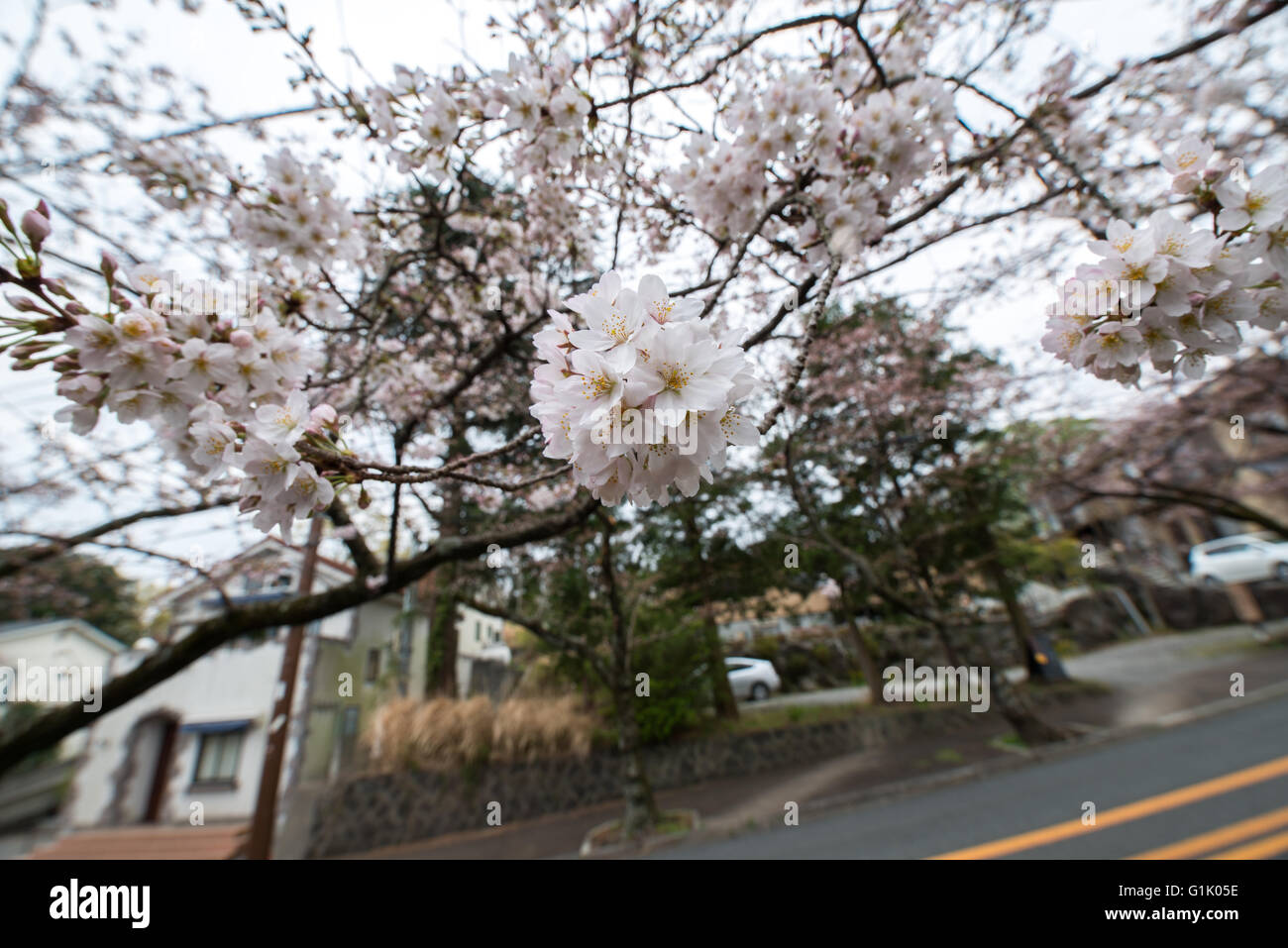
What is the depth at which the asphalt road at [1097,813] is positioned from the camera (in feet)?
13.0

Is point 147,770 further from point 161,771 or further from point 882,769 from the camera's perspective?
point 882,769

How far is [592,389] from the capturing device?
846 millimetres

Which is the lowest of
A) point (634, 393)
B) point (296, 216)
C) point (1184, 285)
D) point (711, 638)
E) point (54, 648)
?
point (711, 638)

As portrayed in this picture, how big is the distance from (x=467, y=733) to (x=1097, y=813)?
7.56 metres

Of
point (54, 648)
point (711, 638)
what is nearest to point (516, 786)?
point (711, 638)

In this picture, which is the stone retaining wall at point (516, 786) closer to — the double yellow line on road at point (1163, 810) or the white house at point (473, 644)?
the white house at point (473, 644)

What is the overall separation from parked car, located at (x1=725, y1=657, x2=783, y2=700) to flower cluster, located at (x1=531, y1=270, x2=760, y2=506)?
9587 mm

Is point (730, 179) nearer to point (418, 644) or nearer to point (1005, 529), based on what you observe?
point (1005, 529)

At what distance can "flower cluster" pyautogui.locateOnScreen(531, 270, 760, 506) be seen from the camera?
0.79m

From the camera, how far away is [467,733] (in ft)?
24.9

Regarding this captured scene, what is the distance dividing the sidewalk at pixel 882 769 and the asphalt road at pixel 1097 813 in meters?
0.52

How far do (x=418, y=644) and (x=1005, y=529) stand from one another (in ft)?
46.6

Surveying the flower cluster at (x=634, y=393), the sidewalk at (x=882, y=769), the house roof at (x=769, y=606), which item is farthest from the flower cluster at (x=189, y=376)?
the house roof at (x=769, y=606)
